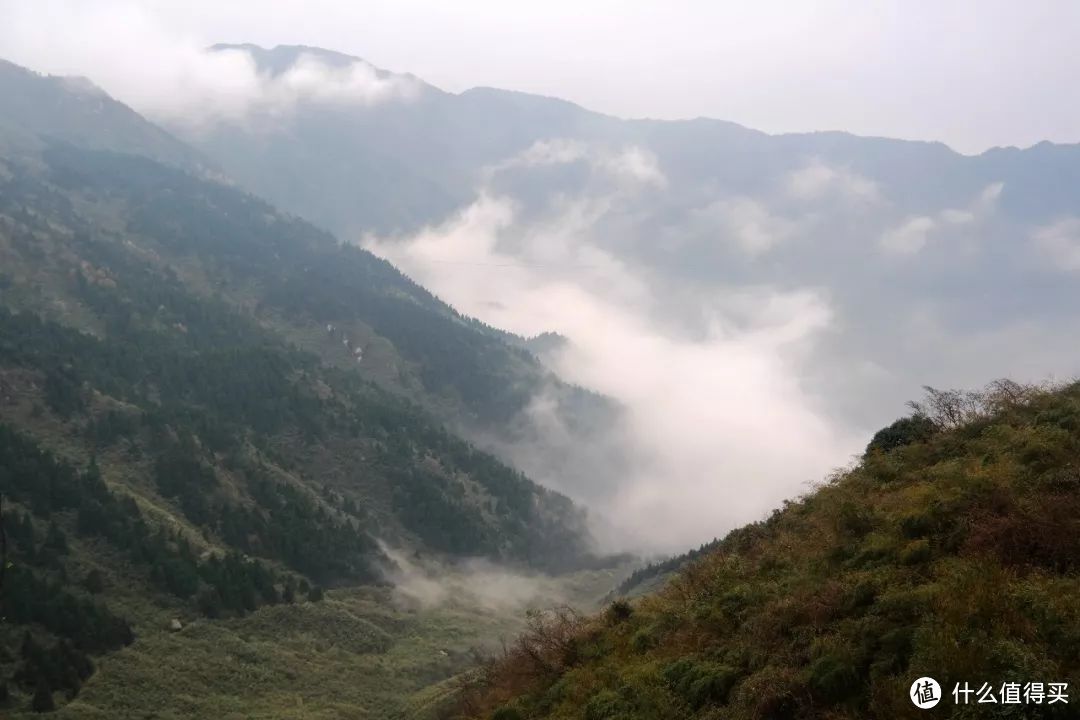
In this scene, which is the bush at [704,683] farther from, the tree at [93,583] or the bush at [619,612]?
the tree at [93,583]

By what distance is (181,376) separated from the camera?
7279 inches

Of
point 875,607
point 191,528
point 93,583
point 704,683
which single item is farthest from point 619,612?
point 191,528

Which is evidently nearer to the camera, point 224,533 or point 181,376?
point 224,533

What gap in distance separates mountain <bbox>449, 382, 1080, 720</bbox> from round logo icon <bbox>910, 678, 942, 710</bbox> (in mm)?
151

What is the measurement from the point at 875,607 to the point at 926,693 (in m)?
3.93

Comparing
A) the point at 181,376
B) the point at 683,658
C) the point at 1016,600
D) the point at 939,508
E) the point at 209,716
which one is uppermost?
the point at 181,376

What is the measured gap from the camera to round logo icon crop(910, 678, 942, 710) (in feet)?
45.9

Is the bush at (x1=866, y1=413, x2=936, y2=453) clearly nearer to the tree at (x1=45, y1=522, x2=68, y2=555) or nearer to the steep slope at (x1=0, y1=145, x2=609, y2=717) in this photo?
the steep slope at (x1=0, y1=145, x2=609, y2=717)

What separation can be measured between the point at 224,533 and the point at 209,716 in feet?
187

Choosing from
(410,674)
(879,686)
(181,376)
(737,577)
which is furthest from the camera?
(181,376)

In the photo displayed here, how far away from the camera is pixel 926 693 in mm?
14164

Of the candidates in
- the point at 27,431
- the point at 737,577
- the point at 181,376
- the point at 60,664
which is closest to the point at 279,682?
the point at 60,664

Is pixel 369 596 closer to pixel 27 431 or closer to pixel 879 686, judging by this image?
pixel 27 431

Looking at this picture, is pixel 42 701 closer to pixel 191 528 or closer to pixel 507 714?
pixel 191 528
